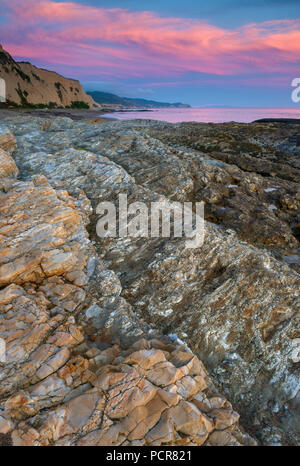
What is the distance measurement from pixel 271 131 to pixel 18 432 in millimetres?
69645

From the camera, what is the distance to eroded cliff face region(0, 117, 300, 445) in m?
6.46

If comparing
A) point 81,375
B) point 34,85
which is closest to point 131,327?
point 81,375

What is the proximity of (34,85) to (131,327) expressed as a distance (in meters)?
190

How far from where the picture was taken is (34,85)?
160 m

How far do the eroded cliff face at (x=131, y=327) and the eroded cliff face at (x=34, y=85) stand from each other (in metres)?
157

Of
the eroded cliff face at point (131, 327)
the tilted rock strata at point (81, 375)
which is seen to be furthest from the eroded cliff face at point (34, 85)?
the tilted rock strata at point (81, 375)

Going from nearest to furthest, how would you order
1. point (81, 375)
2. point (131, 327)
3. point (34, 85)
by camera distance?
point (81, 375) < point (131, 327) < point (34, 85)

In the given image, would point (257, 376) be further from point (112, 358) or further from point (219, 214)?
point (219, 214)

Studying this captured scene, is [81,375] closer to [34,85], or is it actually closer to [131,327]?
[131,327]

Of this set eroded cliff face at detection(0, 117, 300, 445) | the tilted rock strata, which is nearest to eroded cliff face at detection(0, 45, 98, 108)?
eroded cliff face at detection(0, 117, 300, 445)

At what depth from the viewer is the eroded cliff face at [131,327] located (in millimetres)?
6461

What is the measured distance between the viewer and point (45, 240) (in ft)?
36.2

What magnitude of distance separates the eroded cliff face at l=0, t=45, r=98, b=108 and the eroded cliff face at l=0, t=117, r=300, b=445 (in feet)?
515

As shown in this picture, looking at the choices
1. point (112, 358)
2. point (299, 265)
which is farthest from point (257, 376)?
point (299, 265)
